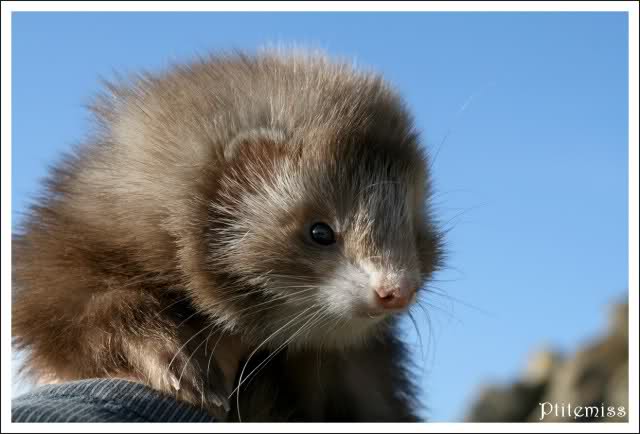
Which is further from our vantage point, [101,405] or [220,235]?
[220,235]

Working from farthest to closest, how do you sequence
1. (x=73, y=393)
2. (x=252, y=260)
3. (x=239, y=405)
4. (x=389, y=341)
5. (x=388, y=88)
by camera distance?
(x=389, y=341) → (x=388, y=88) → (x=239, y=405) → (x=252, y=260) → (x=73, y=393)

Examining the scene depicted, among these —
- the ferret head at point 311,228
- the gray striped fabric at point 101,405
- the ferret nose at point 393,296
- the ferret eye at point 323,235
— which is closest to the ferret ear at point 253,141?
the ferret head at point 311,228

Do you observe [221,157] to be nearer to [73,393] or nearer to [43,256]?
[43,256]

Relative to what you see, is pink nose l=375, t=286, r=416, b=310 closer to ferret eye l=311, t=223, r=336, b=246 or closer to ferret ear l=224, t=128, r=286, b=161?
ferret eye l=311, t=223, r=336, b=246

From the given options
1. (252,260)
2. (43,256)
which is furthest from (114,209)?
(252,260)

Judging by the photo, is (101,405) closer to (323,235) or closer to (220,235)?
(220,235)

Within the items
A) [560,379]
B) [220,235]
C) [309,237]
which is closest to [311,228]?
[309,237]

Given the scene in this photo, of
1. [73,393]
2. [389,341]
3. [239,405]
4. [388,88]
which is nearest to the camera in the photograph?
[73,393]
